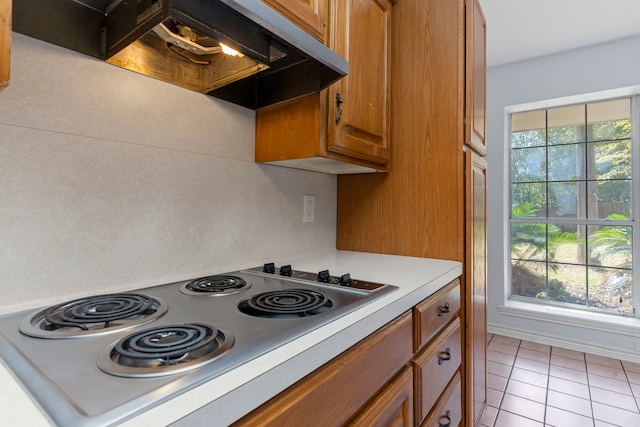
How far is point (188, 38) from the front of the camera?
88cm

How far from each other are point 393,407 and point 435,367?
317mm

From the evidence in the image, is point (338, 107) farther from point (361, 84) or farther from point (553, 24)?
point (553, 24)

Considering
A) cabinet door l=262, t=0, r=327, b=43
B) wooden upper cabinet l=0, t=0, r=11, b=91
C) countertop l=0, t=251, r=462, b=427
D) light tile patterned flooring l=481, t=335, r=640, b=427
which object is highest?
cabinet door l=262, t=0, r=327, b=43

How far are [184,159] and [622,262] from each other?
3202 mm

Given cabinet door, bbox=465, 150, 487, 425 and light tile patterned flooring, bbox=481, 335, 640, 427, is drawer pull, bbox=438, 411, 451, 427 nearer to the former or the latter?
cabinet door, bbox=465, 150, 487, 425

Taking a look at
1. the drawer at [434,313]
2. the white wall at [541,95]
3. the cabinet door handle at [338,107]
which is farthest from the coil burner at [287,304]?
the white wall at [541,95]

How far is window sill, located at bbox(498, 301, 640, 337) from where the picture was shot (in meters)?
2.42

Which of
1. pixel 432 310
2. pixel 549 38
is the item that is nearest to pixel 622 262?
pixel 549 38

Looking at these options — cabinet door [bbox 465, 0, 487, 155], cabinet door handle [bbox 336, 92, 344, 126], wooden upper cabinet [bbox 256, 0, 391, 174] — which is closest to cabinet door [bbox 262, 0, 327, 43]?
wooden upper cabinet [bbox 256, 0, 391, 174]

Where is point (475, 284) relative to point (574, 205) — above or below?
below

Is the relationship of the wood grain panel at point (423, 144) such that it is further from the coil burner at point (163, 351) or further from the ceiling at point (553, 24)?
the coil burner at point (163, 351)

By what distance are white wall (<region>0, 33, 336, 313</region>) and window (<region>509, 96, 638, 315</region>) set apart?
8.77ft

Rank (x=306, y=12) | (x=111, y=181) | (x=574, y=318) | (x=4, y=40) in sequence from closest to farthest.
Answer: (x=4, y=40)
(x=111, y=181)
(x=306, y=12)
(x=574, y=318)

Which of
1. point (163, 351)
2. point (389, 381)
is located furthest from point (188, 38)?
point (389, 381)
